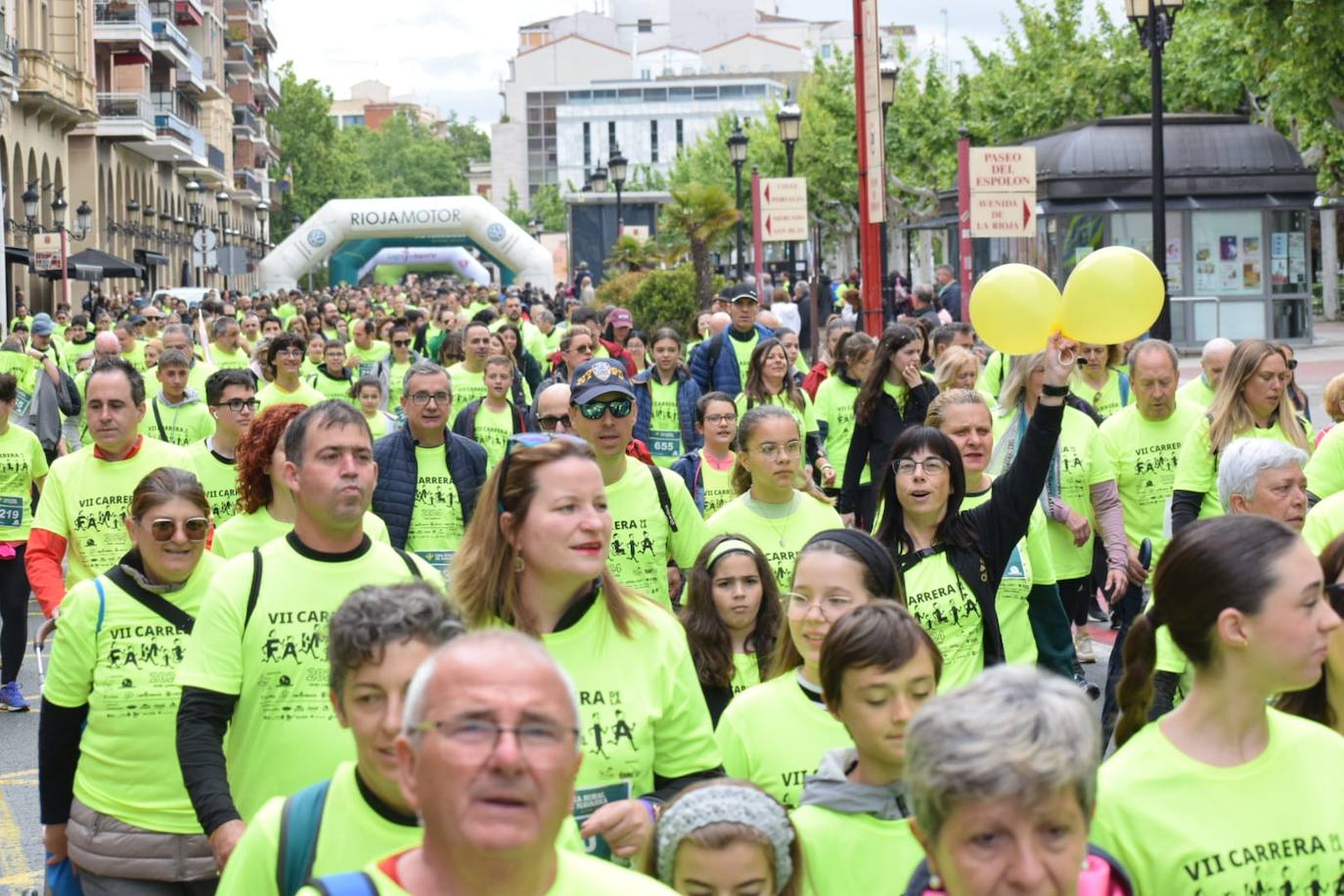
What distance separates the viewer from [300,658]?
4.77m

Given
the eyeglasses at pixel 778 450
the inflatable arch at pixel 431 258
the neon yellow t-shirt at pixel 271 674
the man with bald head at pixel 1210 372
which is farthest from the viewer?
the inflatable arch at pixel 431 258

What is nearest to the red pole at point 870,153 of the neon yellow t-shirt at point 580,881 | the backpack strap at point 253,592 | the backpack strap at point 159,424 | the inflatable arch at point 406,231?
the backpack strap at point 159,424

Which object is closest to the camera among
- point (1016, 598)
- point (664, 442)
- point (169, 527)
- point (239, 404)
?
point (169, 527)

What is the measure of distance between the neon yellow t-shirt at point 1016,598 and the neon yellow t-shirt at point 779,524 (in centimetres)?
54

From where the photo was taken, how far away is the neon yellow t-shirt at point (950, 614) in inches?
230

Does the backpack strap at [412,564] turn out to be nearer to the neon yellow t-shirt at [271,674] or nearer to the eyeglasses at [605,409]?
the neon yellow t-shirt at [271,674]

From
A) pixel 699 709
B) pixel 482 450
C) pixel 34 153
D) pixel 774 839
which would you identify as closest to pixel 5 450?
pixel 482 450

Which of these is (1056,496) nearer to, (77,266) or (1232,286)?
(1232,286)

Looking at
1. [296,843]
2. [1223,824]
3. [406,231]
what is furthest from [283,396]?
[406,231]

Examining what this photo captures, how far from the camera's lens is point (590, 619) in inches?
175

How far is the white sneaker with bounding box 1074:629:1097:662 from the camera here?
11141 millimetres

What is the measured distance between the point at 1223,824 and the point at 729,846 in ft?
2.88

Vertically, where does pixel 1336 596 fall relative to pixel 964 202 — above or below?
below

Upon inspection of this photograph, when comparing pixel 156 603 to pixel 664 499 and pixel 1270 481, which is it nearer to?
pixel 664 499
